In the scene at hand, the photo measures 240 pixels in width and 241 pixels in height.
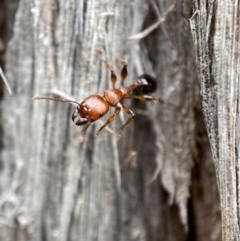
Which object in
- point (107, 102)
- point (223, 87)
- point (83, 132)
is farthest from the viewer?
point (107, 102)

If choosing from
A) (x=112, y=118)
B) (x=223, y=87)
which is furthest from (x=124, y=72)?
(x=223, y=87)

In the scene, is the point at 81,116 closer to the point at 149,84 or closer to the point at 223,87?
the point at 149,84

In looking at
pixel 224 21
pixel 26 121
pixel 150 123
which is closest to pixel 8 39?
pixel 26 121

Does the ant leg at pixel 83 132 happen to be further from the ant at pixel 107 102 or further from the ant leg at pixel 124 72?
the ant leg at pixel 124 72

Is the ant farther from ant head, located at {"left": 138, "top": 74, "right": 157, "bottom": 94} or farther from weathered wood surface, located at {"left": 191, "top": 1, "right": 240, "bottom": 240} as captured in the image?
weathered wood surface, located at {"left": 191, "top": 1, "right": 240, "bottom": 240}

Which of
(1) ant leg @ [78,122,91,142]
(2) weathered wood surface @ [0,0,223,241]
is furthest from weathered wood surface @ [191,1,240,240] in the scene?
(1) ant leg @ [78,122,91,142]

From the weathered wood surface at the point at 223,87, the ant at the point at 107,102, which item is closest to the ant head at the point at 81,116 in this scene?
the ant at the point at 107,102

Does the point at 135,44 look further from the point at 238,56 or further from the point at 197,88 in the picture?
the point at 238,56
